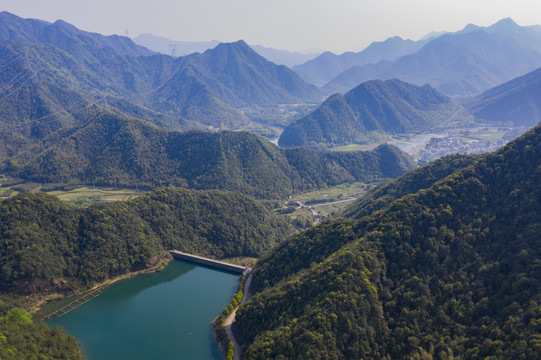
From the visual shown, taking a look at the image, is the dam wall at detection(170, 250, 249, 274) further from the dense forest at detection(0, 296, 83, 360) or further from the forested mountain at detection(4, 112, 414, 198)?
the forested mountain at detection(4, 112, 414, 198)

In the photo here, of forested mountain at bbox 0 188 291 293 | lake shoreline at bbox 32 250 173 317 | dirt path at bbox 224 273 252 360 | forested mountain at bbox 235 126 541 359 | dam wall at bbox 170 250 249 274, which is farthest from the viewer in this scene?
dam wall at bbox 170 250 249 274

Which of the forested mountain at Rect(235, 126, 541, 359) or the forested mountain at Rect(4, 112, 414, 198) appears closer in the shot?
the forested mountain at Rect(235, 126, 541, 359)

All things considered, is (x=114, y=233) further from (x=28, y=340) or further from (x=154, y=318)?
(x=28, y=340)

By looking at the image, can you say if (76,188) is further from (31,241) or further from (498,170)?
(498,170)

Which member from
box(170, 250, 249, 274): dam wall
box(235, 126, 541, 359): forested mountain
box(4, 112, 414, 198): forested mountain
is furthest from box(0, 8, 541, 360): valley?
box(4, 112, 414, 198): forested mountain

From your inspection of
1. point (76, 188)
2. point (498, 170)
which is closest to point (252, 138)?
point (76, 188)

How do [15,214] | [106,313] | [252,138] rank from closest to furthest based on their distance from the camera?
[106,313] → [15,214] → [252,138]
